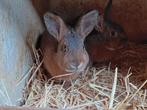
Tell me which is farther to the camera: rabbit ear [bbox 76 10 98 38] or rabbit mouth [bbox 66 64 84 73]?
rabbit ear [bbox 76 10 98 38]

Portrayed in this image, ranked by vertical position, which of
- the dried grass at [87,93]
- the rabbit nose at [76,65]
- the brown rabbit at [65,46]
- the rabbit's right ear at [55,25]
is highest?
the rabbit's right ear at [55,25]

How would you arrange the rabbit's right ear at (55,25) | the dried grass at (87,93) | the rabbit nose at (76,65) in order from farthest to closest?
the rabbit's right ear at (55,25) < the rabbit nose at (76,65) < the dried grass at (87,93)

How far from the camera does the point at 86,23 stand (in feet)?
9.14

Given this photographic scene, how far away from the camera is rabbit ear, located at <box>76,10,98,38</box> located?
9.00 feet

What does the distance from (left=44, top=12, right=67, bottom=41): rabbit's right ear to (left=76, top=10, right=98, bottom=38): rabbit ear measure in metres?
0.11

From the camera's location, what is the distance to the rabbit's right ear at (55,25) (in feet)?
8.87

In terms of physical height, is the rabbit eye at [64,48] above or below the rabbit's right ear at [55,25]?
below

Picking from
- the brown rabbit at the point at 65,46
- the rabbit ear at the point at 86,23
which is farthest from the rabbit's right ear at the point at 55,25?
the rabbit ear at the point at 86,23

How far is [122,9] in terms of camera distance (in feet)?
11.4

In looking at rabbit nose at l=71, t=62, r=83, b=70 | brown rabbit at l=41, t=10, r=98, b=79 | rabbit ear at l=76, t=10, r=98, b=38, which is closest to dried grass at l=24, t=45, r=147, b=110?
brown rabbit at l=41, t=10, r=98, b=79

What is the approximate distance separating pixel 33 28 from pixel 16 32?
0.47m

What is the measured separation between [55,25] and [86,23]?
23 cm

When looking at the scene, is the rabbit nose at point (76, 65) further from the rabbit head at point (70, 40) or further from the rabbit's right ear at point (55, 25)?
the rabbit's right ear at point (55, 25)

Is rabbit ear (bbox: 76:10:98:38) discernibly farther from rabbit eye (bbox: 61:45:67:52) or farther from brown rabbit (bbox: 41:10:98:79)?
rabbit eye (bbox: 61:45:67:52)
